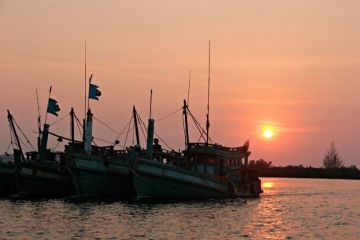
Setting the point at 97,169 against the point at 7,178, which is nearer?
the point at 97,169

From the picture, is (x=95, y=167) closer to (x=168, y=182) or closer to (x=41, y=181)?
(x=168, y=182)

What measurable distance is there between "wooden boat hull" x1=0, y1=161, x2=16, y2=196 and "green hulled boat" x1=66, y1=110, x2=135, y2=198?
9.34 metres

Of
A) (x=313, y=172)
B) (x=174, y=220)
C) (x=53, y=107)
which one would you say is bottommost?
(x=174, y=220)

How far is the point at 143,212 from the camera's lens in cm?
4475

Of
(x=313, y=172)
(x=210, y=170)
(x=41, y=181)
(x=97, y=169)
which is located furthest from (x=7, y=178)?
→ (x=313, y=172)

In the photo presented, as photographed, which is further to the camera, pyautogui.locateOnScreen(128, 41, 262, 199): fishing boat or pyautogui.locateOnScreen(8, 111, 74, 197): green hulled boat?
pyautogui.locateOnScreen(8, 111, 74, 197): green hulled boat

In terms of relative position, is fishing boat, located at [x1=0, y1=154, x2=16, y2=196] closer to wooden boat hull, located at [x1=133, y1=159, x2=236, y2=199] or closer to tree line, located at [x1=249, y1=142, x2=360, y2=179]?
wooden boat hull, located at [x1=133, y1=159, x2=236, y2=199]

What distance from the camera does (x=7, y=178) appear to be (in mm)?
63688

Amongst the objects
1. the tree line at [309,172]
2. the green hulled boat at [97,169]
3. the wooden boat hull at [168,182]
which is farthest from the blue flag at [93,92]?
the tree line at [309,172]

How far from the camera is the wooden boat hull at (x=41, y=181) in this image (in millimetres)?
59281

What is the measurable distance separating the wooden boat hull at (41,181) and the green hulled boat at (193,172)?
8029 millimetres

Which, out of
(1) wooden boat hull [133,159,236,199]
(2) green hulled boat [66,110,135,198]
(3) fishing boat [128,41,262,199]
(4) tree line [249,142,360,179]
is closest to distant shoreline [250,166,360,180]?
(4) tree line [249,142,360,179]

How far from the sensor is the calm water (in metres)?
35.2

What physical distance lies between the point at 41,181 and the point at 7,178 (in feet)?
17.8
